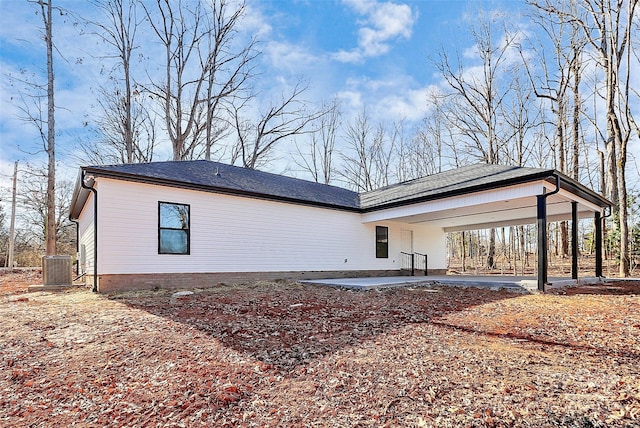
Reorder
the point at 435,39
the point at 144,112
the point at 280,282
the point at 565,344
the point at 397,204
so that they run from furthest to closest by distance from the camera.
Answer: the point at 144,112 < the point at 435,39 < the point at 397,204 < the point at 280,282 < the point at 565,344

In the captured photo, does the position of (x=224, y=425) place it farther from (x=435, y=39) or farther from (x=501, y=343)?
(x=435, y=39)

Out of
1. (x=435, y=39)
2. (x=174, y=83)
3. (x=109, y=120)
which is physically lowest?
(x=109, y=120)

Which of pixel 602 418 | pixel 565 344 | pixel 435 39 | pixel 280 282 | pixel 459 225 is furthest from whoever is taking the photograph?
pixel 435 39

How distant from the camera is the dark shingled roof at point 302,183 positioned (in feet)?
28.9

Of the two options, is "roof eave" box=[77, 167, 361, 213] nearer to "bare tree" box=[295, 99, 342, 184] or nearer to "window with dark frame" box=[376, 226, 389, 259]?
"window with dark frame" box=[376, 226, 389, 259]

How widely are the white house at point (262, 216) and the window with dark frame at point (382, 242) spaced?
0.16 feet

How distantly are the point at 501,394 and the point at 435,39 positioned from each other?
21.7m

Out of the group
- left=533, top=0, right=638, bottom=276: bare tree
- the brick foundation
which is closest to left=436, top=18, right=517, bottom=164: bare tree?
left=533, top=0, right=638, bottom=276: bare tree

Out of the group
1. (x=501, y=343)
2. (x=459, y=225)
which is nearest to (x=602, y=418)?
(x=501, y=343)

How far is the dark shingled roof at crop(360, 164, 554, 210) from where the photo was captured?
8.84m

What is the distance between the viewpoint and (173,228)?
9312 mm

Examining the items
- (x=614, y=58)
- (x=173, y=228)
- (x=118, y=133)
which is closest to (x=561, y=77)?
(x=614, y=58)

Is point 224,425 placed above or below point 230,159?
A: below

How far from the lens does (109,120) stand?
818 inches
